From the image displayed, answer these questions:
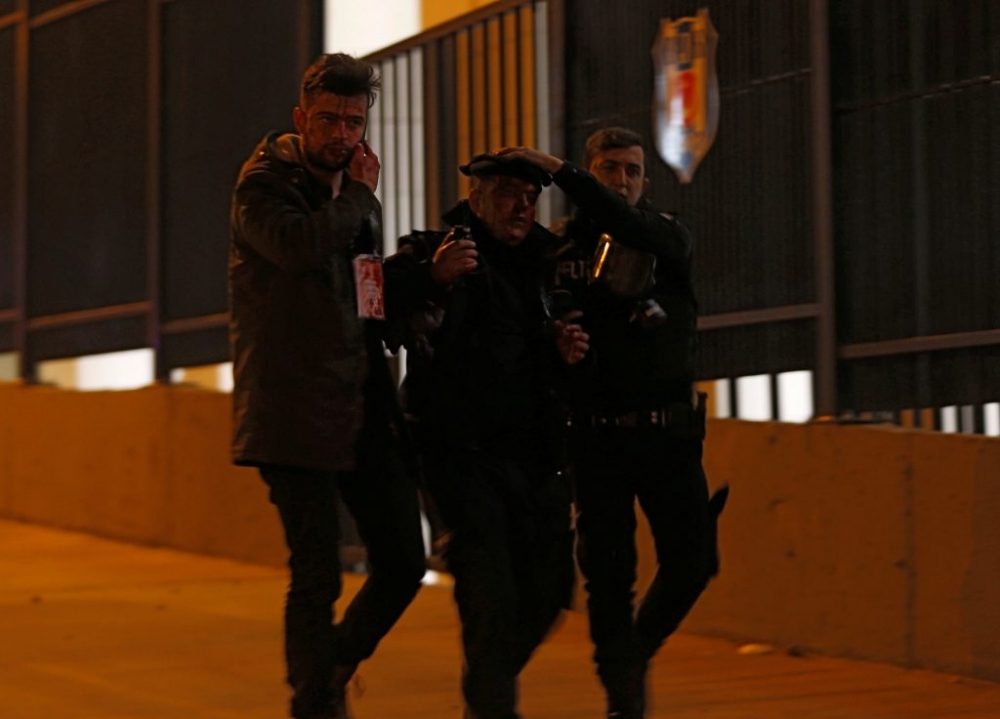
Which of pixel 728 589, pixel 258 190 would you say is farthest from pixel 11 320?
pixel 258 190

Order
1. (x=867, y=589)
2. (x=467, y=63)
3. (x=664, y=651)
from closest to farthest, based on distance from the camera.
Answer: (x=867, y=589) < (x=664, y=651) < (x=467, y=63)

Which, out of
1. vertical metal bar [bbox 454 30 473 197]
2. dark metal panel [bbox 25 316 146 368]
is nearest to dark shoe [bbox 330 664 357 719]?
vertical metal bar [bbox 454 30 473 197]

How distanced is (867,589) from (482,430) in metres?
2.51

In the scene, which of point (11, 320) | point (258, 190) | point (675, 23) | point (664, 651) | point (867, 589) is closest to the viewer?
point (258, 190)

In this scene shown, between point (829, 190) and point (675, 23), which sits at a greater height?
point (675, 23)

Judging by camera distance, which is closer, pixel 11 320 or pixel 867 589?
pixel 867 589

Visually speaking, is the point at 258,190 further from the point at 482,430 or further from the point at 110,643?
the point at 110,643

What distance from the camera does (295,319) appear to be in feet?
18.5

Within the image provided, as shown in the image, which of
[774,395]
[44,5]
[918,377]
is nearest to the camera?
[918,377]

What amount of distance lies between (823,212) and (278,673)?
9.32 ft

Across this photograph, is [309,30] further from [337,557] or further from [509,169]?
[337,557]

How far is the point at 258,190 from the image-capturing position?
223 inches

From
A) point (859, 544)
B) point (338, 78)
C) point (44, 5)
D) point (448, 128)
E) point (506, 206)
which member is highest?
point (44, 5)

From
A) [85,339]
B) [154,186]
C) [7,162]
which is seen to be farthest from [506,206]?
[7,162]
